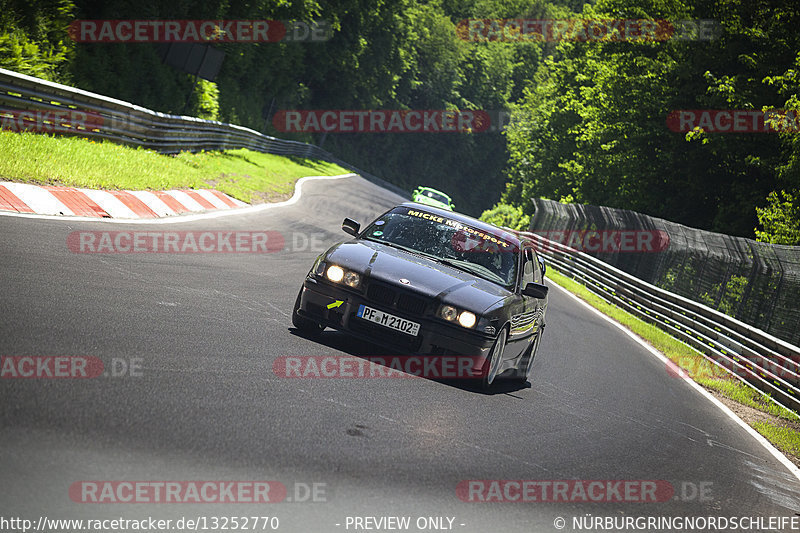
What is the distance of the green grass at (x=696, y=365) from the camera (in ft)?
41.0

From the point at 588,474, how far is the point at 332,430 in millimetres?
1925

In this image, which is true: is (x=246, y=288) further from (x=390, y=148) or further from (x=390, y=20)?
(x=390, y=148)

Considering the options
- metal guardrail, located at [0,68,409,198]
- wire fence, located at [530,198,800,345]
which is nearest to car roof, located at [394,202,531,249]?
wire fence, located at [530,198,800,345]

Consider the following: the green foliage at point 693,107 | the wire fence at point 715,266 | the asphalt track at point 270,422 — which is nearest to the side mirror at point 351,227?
the asphalt track at point 270,422

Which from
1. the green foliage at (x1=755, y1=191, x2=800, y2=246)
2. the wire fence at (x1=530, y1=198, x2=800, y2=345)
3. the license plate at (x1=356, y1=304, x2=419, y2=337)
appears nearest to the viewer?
the license plate at (x1=356, y1=304, x2=419, y2=337)

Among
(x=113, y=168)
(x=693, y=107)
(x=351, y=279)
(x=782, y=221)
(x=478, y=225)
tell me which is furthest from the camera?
(x=693, y=107)

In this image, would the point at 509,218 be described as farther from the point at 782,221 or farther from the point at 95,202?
the point at 95,202

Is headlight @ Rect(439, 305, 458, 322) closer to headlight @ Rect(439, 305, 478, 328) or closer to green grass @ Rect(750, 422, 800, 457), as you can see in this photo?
headlight @ Rect(439, 305, 478, 328)

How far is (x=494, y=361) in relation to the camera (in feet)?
26.5

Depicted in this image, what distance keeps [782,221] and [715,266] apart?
11.0 m

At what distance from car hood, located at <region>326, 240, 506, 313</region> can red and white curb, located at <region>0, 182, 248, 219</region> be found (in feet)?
15.9

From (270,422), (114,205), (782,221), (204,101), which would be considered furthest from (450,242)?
(204,101)

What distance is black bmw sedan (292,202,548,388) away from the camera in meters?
7.65

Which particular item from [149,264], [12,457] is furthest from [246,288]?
[12,457]
